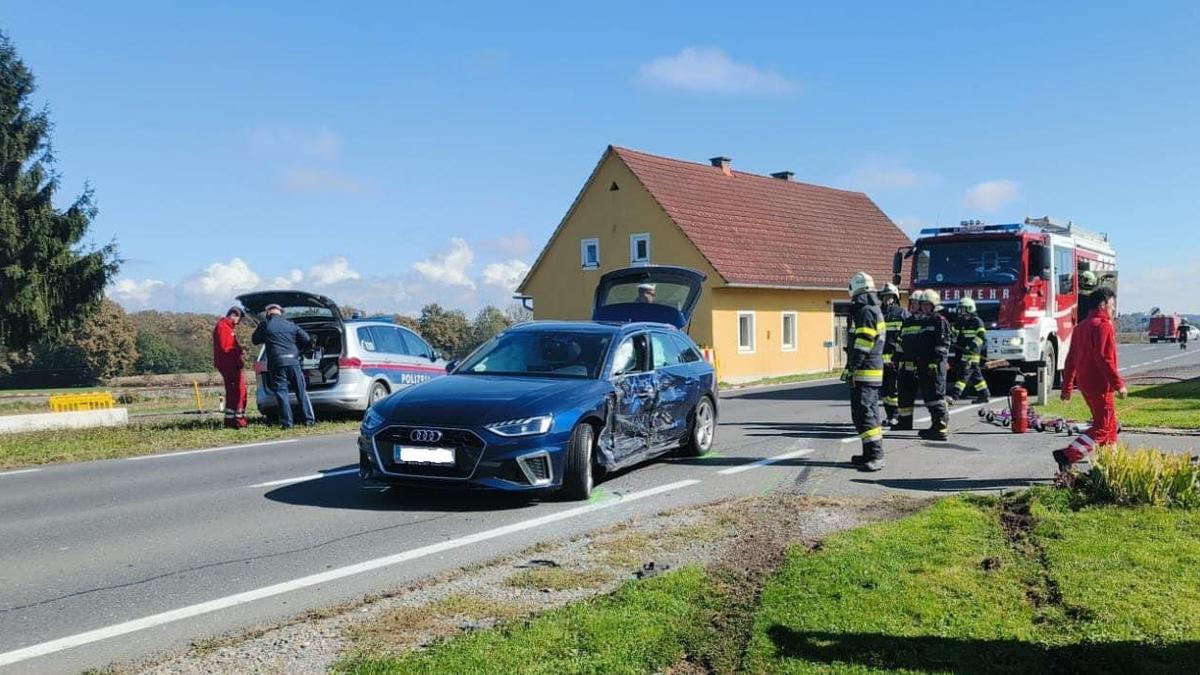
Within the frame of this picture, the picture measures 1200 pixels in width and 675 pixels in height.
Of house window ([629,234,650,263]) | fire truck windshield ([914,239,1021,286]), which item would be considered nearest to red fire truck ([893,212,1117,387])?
fire truck windshield ([914,239,1021,286])

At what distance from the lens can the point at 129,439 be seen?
13.3 metres

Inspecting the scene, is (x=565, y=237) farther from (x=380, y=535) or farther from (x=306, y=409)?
(x=380, y=535)

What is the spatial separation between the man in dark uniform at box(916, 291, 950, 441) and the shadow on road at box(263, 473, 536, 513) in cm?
613

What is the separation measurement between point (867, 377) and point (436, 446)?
445 centimetres

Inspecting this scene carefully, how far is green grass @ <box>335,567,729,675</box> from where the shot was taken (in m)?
4.06

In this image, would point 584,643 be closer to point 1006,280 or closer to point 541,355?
point 541,355

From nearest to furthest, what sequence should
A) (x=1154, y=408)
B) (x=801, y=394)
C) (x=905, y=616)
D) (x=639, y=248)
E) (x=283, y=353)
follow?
(x=905, y=616) → (x=283, y=353) → (x=1154, y=408) → (x=801, y=394) → (x=639, y=248)

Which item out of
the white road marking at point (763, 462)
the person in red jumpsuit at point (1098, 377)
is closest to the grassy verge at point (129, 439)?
the white road marking at point (763, 462)

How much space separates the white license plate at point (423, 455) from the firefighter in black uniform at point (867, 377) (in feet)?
13.8

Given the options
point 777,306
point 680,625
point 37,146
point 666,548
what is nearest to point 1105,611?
point 680,625

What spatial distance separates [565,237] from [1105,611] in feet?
106

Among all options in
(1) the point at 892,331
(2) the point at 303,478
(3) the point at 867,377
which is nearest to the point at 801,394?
(1) the point at 892,331

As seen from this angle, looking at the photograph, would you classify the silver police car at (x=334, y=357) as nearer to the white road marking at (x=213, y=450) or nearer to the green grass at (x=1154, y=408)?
the white road marking at (x=213, y=450)

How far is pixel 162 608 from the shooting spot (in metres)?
5.23
